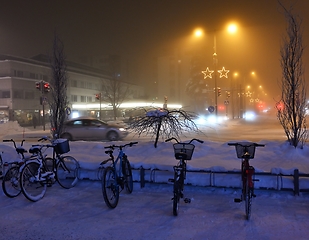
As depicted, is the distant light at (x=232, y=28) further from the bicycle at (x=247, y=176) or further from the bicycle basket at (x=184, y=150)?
the bicycle basket at (x=184, y=150)

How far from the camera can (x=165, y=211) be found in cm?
582

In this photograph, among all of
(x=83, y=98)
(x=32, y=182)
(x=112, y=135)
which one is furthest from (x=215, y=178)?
(x=83, y=98)

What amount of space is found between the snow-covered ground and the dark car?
11.5 metres

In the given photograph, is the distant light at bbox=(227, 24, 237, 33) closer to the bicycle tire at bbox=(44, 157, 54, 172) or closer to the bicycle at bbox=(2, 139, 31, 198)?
the bicycle tire at bbox=(44, 157, 54, 172)

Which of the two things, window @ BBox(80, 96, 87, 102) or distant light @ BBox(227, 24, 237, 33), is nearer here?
distant light @ BBox(227, 24, 237, 33)

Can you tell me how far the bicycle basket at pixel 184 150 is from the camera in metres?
5.97

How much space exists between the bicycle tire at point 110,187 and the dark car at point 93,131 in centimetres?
1371

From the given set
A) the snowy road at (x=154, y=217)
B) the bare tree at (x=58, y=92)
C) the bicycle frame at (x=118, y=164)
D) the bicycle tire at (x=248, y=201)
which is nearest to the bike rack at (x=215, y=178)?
the snowy road at (x=154, y=217)

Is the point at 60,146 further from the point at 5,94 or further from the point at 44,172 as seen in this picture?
the point at 5,94

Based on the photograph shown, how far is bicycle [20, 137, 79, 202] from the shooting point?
6.64 meters

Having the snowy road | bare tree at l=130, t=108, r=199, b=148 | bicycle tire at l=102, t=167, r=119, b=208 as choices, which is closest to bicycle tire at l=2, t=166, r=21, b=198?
the snowy road

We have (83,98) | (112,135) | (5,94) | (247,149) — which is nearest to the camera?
(247,149)

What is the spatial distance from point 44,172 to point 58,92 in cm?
721

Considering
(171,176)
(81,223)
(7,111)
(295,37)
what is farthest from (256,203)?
(7,111)
